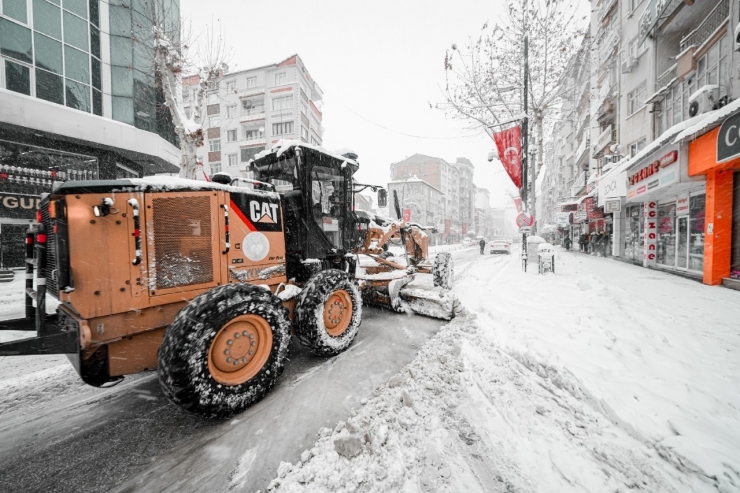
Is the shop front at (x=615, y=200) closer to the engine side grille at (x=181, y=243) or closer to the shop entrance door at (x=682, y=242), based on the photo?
the shop entrance door at (x=682, y=242)

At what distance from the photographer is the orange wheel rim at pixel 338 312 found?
13.6 ft

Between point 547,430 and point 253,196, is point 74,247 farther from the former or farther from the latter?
point 547,430

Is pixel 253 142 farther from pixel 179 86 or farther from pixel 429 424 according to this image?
pixel 429 424

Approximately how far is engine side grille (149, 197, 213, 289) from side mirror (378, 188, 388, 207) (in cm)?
373

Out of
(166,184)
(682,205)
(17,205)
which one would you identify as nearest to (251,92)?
(17,205)

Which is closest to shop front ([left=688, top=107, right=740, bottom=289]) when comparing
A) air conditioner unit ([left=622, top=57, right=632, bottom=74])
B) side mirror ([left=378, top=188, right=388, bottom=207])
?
side mirror ([left=378, top=188, right=388, bottom=207])

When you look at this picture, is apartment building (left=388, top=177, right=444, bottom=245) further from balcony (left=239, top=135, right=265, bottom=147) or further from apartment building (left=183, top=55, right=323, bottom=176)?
balcony (left=239, top=135, right=265, bottom=147)

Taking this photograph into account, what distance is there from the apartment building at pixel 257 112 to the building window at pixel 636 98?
2740cm

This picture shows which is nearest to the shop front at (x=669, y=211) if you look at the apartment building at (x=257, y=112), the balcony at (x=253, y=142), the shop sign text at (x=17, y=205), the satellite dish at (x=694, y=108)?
the satellite dish at (x=694, y=108)

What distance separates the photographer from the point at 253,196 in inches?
138

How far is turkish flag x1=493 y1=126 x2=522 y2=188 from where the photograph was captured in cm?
1048

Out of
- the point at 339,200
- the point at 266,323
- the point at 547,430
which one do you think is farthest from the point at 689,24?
the point at 266,323

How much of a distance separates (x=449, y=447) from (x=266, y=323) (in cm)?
204

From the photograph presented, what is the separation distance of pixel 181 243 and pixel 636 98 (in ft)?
76.1
